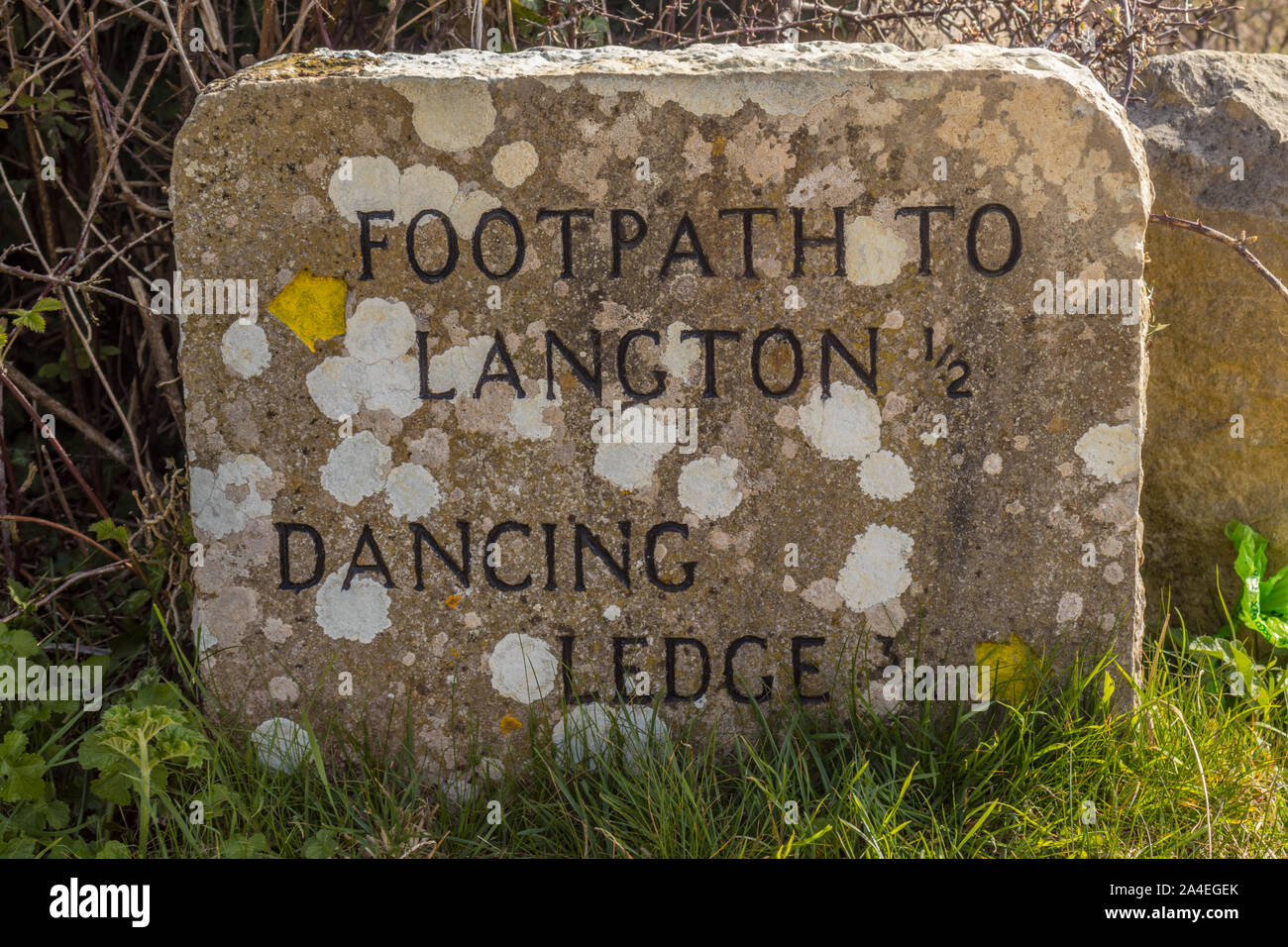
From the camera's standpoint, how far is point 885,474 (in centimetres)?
213

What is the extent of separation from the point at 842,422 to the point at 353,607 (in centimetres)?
106

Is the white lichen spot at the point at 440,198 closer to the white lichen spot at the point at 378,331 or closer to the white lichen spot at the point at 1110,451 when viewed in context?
the white lichen spot at the point at 378,331

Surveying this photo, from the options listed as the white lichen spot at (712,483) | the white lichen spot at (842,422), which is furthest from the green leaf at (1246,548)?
the white lichen spot at (712,483)

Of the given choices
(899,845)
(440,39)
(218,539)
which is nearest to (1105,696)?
(899,845)

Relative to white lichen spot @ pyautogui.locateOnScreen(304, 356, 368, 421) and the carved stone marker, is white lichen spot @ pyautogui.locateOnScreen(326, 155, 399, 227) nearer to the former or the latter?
the carved stone marker

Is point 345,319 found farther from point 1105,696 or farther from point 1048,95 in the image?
point 1105,696

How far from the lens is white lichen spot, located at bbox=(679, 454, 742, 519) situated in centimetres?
213

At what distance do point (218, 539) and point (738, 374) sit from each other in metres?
1.11

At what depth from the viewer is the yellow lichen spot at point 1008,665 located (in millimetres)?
2160

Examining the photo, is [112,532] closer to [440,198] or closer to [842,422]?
[440,198]

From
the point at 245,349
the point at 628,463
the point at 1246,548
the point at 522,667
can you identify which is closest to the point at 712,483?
the point at 628,463

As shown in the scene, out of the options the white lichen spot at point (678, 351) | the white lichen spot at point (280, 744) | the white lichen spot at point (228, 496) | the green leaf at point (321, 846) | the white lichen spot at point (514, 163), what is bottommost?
the green leaf at point (321, 846)

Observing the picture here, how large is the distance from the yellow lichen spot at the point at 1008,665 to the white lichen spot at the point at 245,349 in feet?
5.11

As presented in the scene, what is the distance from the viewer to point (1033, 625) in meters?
2.16
